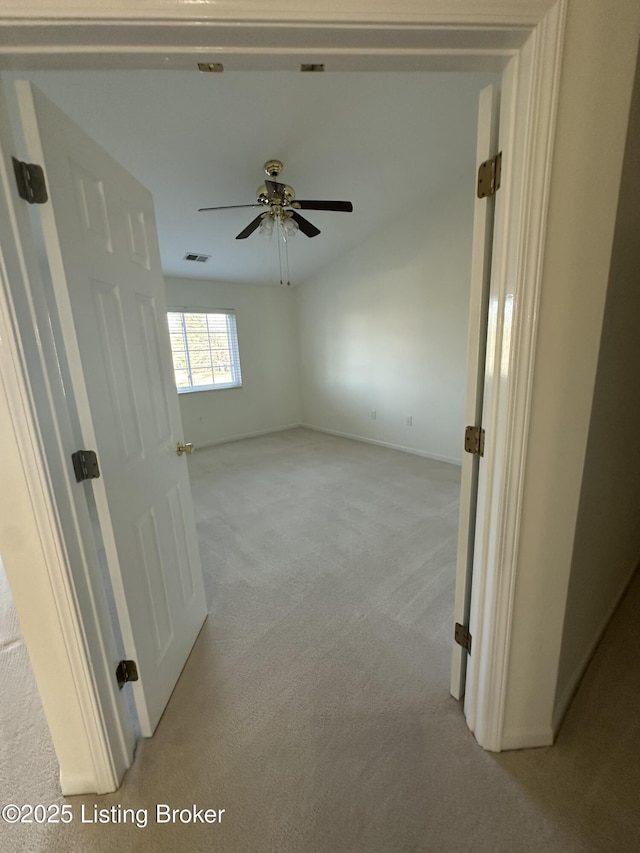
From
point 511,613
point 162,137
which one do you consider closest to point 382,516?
point 511,613

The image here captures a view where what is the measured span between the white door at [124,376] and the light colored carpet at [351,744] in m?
0.26

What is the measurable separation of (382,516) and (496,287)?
225 cm

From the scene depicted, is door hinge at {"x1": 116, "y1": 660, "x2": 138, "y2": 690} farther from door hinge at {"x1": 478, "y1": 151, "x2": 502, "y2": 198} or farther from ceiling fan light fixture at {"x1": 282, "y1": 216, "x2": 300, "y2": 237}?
ceiling fan light fixture at {"x1": 282, "y1": 216, "x2": 300, "y2": 237}

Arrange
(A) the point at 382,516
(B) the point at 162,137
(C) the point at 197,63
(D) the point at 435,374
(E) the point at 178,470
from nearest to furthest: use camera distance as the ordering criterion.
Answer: (C) the point at 197,63
(E) the point at 178,470
(B) the point at 162,137
(A) the point at 382,516
(D) the point at 435,374

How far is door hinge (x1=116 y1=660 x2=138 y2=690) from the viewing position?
1176 millimetres

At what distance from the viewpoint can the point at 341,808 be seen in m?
1.06

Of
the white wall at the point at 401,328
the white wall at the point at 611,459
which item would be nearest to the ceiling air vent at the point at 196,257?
the white wall at the point at 401,328

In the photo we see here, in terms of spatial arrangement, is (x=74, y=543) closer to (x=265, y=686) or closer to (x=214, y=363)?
(x=265, y=686)

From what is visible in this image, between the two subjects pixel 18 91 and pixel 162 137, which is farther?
pixel 162 137

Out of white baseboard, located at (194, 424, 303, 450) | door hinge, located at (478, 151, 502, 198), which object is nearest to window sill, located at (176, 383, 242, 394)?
white baseboard, located at (194, 424, 303, 450)

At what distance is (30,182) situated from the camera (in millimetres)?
842

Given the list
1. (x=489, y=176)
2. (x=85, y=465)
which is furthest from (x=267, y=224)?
(x=85, y=465)

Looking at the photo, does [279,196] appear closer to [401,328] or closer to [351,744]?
[401,328]

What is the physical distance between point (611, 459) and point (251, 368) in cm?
486
